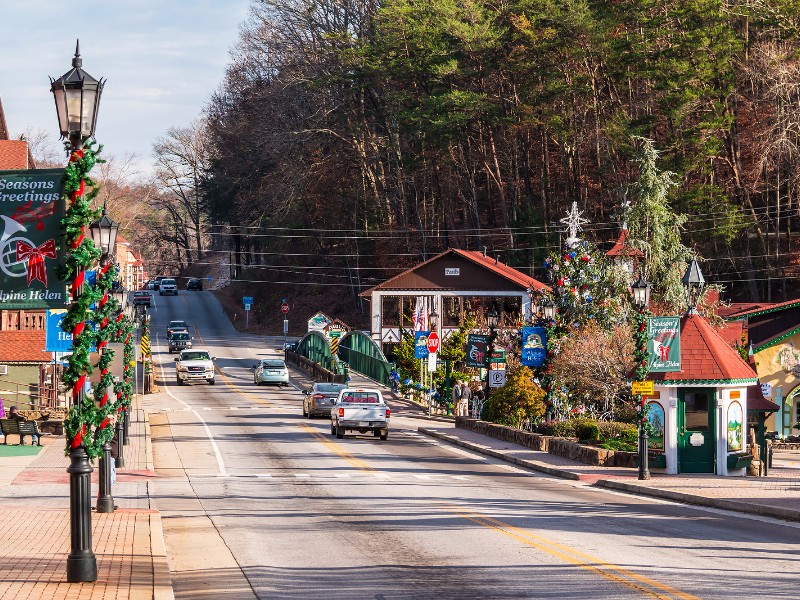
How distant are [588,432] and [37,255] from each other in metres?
23.2

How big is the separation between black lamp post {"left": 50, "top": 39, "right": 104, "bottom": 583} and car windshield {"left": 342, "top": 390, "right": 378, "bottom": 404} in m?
28.7

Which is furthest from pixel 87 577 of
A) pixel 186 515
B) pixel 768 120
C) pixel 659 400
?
pixel 768 120

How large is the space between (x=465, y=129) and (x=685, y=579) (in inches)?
2783

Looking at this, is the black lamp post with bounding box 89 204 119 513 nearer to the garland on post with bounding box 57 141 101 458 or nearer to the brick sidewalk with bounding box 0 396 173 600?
the brick sidewalk with bounding box 0 396 173 600

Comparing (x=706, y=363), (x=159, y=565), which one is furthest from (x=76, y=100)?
(x=706, y=363)

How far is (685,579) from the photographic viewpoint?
46.4 feet

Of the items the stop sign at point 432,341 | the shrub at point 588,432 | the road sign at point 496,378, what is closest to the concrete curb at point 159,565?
the shrub at point 588,432

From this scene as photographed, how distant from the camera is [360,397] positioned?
42.3 meters

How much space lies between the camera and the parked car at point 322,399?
4997 cm

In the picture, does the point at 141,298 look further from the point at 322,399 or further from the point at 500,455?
the point at 500,455

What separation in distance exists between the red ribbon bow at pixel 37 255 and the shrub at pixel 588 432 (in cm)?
2240

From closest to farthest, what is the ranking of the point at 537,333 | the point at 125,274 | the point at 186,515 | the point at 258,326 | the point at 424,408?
the point at 186,515 → the point at 537,333 → the point at 424,408 → the point at 258,326 → the point at 125,274

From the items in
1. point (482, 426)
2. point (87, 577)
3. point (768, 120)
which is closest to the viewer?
point (87, 577)

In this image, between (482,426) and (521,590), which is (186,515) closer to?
(521,590)
